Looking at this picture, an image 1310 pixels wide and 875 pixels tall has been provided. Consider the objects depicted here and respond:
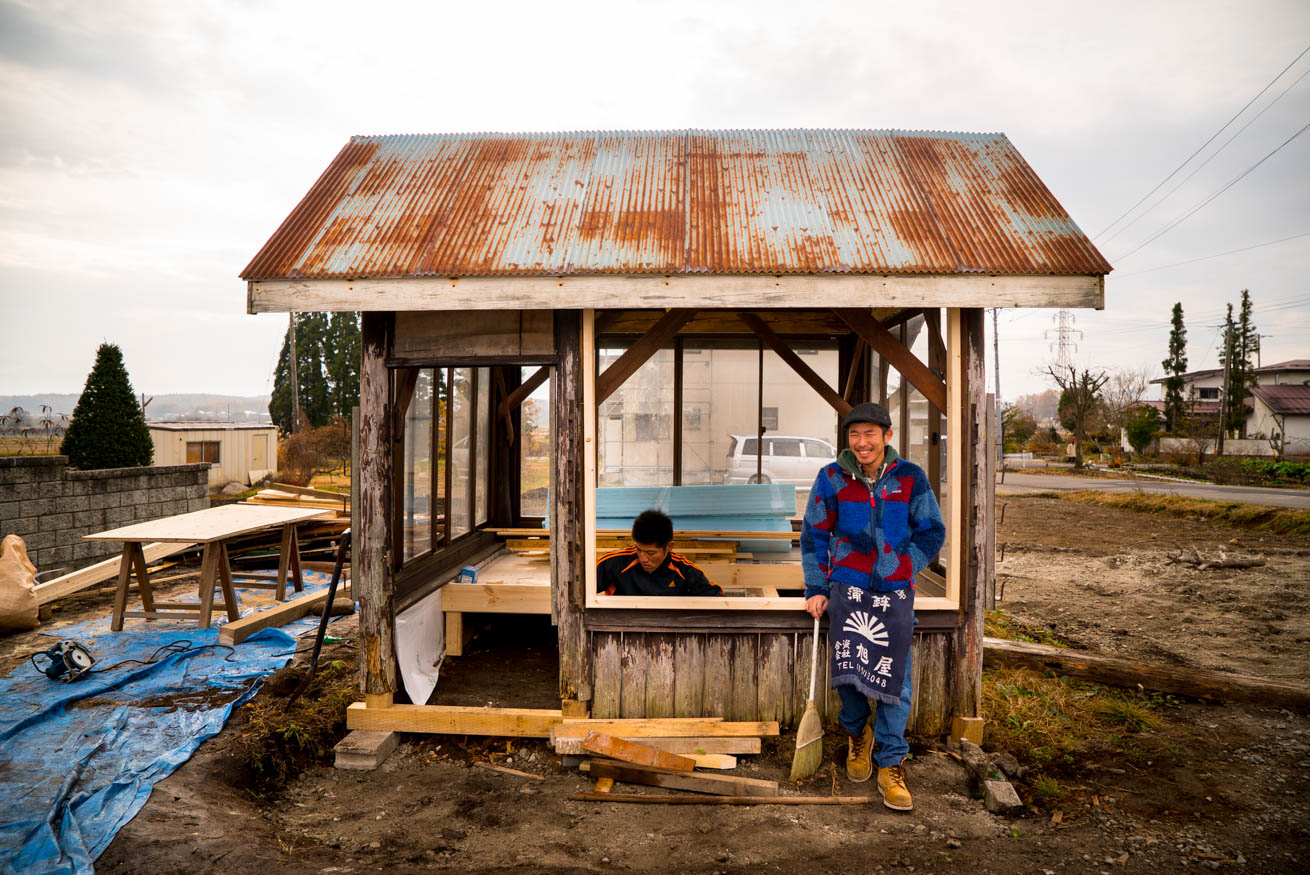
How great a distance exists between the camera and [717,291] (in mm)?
4199

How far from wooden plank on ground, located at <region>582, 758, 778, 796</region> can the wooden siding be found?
15.8 inches

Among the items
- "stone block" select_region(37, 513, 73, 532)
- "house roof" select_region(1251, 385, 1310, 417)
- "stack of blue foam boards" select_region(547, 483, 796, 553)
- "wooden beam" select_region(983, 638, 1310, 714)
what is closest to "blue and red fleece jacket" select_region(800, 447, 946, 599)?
"wooden beam" select_region(983, 638, 1310, 714)

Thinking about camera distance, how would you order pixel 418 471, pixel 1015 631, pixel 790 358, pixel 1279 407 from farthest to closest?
pixel 1279 407 < pixel 1015 631 < pixel 790 358 < pixel 418 471

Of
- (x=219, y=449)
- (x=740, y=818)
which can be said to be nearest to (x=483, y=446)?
(x=740, y=818)

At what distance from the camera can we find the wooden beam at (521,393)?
779cm

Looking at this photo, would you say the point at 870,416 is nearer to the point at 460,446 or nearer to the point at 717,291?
the point at 717,291

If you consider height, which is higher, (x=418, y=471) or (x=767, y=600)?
(x=418, y=471)

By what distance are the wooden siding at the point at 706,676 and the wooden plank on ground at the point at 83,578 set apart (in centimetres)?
588

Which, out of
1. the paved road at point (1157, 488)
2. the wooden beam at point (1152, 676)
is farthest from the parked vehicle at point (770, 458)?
the paved road at point (1157, 488)

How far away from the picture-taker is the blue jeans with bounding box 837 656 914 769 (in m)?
4.02

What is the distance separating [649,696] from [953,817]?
5.94ft

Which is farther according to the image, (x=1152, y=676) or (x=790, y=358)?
(x=790, y=358)

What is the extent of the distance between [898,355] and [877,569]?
134cm

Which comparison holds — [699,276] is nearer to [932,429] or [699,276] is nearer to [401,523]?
[932,429]
